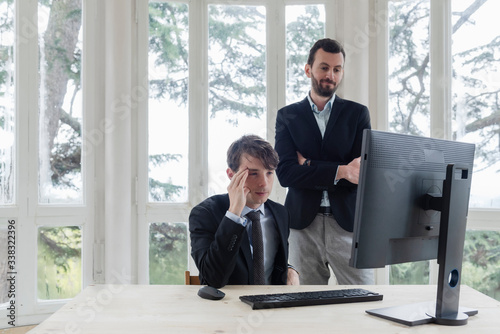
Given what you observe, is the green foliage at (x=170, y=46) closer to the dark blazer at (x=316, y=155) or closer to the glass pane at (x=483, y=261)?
the dark blazer at (x=316, y=155)

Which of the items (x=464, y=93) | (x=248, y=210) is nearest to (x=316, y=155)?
(x=248, y=210)

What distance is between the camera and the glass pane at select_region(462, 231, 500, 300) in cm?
362

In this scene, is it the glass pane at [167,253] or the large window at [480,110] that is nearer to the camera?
the large window at [480,110]

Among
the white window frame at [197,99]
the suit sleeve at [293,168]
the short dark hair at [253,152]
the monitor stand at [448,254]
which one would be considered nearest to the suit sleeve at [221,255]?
the short dark hair at [253,152]

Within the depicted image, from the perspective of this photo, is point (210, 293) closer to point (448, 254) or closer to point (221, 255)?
point (221, 255)

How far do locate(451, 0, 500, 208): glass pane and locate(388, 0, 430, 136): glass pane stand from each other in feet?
0.69

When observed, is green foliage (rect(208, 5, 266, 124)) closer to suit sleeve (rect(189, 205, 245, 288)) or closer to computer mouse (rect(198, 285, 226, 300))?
suit sleeve (rect(189, 205, 245, 288))

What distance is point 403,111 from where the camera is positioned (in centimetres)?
383

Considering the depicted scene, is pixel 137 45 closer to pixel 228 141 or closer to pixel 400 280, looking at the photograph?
pixel 228 141

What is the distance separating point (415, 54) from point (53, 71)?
272 cm

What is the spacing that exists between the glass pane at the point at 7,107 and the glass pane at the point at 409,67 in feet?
9.16

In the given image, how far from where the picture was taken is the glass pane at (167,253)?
12.6 feet

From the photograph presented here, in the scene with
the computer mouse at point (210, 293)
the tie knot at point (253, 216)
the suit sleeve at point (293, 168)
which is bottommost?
the computer mouse at point (210, 293)

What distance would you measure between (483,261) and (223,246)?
8.72ft
